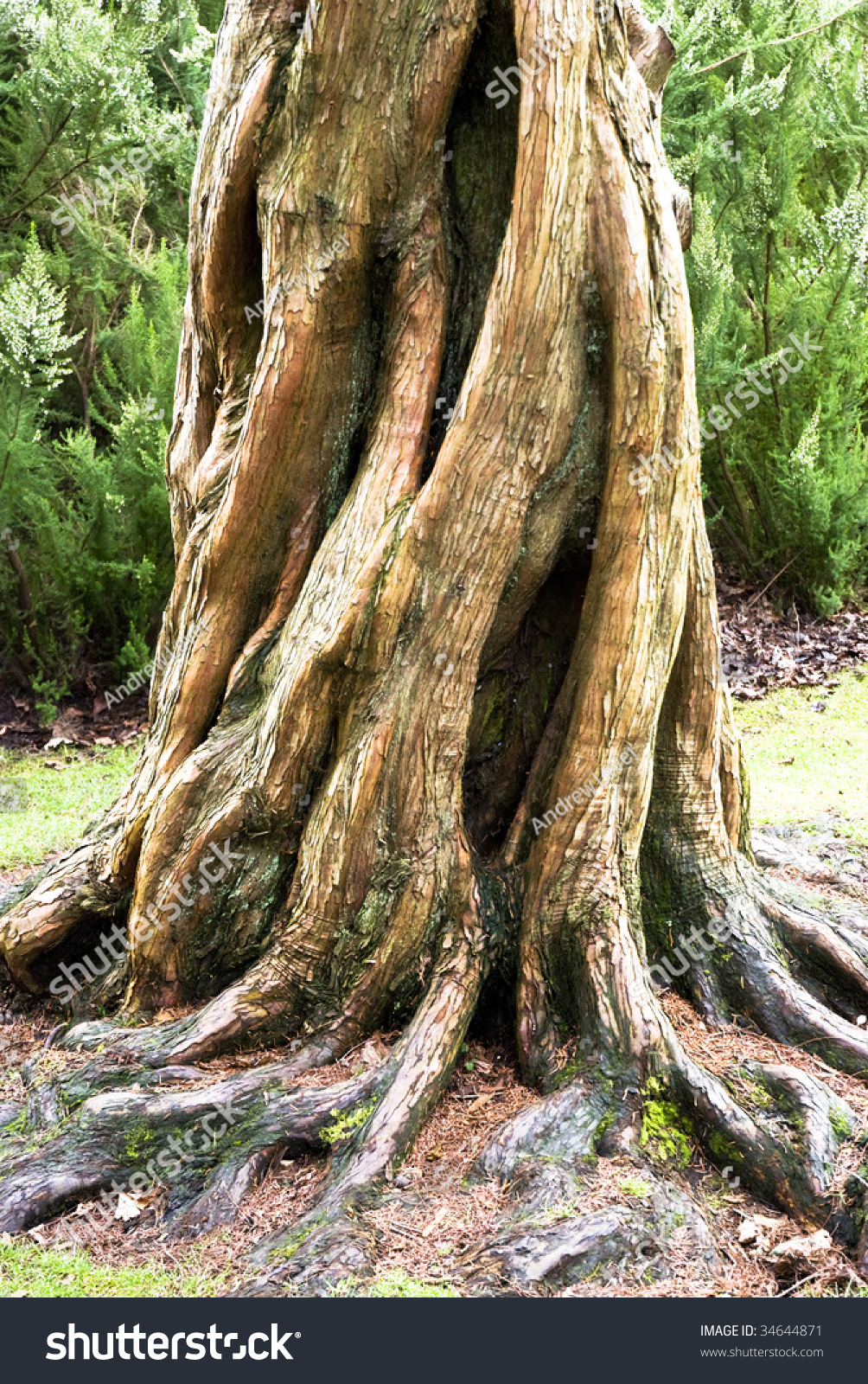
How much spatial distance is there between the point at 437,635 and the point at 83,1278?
2.25 metres

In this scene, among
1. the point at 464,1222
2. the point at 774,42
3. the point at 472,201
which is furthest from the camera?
the point at 774,42

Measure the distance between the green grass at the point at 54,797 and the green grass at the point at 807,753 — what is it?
4355 millimetres

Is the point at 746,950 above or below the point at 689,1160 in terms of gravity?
above

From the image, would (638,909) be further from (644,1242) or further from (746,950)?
(644,1242)

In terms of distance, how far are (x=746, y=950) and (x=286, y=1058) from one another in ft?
5.91

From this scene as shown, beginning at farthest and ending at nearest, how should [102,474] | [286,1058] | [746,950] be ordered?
1. [102,474]
2. [746,950]
3. [286,1058]

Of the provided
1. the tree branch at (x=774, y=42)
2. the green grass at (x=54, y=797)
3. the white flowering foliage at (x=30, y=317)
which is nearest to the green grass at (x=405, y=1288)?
the green grass at (x=54, y=797)

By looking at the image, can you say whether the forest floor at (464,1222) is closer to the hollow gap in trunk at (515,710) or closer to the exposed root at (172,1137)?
the exposed root at (172,1137)

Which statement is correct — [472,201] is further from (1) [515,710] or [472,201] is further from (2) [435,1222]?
(2) [435,1222]

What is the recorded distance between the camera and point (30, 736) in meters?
9.73

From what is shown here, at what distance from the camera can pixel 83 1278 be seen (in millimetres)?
3320

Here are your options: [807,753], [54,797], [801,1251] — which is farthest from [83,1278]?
[807,753]

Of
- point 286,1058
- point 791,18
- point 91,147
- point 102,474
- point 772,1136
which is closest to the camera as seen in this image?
point 772,1136

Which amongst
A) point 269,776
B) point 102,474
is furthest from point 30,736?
point 269,776
